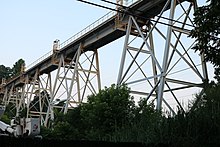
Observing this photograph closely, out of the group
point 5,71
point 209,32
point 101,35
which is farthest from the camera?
point 5,71

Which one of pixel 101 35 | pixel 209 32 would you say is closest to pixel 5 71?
pixel 101 35

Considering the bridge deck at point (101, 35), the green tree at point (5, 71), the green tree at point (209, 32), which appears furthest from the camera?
the green tree at point (5, 71)

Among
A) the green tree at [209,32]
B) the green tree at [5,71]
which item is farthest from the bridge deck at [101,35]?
the green tree at [5,71]

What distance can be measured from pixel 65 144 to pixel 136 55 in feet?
34.8

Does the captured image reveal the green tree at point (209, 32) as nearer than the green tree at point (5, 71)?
Yes

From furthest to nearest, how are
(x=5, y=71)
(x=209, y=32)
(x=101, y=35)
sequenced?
(x=5, y=71)
(x=101, y=35)
(x=209, y=32)

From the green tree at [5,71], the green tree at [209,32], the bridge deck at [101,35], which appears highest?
the green tree at [5,71]

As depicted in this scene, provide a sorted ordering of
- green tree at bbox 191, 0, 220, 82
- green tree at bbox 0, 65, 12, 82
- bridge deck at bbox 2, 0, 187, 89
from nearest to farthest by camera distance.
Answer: green tree at bbox 191, 0, 220, 82
bridge deck at bbox 2, 0, 187, 89
green tree at bbox 0, 65, 12, 82

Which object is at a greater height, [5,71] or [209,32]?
[5,71]

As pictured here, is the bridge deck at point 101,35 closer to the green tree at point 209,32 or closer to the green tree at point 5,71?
the green tree at point 209,32

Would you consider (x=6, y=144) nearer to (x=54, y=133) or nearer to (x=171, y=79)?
(x=171, y=79)

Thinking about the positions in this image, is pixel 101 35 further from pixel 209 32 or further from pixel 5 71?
pixel 5 71

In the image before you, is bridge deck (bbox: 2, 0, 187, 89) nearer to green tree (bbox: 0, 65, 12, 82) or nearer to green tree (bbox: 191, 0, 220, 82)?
green tree (bbox: 191, 0, 220, 82)

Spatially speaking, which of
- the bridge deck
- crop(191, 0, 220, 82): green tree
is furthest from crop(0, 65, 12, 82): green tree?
crop(191, 0, 220, 82): green tree
